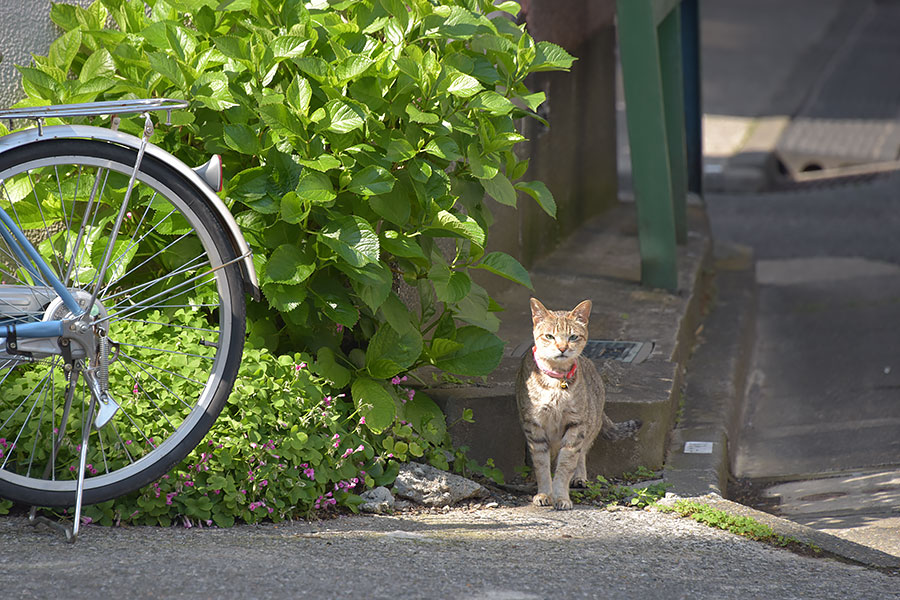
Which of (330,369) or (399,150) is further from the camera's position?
(330,369)

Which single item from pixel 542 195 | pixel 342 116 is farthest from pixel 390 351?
pixel 342 116

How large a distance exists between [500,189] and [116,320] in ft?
4.12

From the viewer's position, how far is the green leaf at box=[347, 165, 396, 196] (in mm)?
3291

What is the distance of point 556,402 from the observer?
384cm

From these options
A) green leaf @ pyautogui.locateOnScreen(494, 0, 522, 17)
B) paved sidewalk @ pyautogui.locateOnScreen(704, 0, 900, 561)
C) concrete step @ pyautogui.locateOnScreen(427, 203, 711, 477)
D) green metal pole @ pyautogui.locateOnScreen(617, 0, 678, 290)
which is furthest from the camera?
green metal pole @ pyautogui.locateOnScreen(617, 0, 678, 290)

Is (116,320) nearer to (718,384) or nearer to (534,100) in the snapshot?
(534,100)

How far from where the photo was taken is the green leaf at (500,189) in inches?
141

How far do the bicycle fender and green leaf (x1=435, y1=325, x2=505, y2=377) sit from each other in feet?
2.67

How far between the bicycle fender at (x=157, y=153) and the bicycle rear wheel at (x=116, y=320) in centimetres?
2

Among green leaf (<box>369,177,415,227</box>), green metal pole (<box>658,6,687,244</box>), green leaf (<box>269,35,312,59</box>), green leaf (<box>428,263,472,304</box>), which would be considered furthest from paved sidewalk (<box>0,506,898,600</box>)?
green metal pole (<box>658,6,687,244</box>)

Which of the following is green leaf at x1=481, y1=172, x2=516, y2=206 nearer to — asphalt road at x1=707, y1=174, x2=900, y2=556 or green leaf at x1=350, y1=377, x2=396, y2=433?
green leaf at x1=350, y1=377, x2=396, y2=433

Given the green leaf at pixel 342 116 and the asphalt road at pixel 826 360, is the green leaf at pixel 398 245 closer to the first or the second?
the green leaf at pixel 342 116

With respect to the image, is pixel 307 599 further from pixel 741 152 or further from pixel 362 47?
pixel 741 152

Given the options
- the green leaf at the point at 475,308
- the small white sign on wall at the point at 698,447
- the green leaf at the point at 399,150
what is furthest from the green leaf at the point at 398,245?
the small white sign on wall at the point at 698,447
